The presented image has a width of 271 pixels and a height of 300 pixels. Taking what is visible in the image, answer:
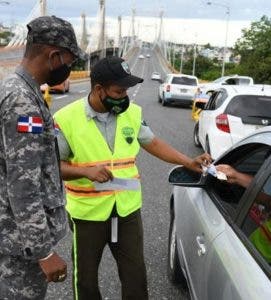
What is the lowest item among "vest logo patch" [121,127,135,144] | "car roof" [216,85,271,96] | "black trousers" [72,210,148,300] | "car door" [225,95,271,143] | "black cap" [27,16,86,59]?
"car door" [225,95,271,143]

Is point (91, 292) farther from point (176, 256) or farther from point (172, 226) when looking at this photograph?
point (172, 226)

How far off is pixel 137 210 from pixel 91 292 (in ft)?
1.78

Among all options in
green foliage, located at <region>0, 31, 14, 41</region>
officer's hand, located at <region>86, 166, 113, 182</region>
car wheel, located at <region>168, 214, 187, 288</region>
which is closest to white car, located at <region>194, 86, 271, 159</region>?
car wheel, located at <region>168, 214, 187, 288</region>

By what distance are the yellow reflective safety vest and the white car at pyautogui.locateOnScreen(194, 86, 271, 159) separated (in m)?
5.96

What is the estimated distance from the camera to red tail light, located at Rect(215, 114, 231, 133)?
9672mm

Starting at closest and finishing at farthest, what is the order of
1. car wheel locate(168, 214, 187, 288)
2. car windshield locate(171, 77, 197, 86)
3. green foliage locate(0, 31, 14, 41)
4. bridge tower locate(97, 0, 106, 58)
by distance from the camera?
car wheel locate(168, 214, 187, 288)
car windshield locate(171, 77, 197, 86)
bridge tower locate(97, 0, 106, 58)
green foliage locate(0, 31, 14, 41)

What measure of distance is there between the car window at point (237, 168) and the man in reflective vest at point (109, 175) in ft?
1.73

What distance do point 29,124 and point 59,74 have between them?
36 centimetres

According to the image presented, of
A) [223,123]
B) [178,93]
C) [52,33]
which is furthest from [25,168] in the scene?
[178,93]

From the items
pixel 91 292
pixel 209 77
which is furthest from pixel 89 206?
pixel 209 77

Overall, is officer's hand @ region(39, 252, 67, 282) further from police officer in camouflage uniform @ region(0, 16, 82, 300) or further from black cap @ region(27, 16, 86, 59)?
black cap @ region(27, 16, 86, 59)

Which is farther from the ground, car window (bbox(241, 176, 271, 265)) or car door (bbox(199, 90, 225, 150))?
car window (bbox(241, 176, 271, 265))

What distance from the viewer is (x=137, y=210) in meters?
3.58

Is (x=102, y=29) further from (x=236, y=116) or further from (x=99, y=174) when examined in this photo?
(x=99, y=174)
